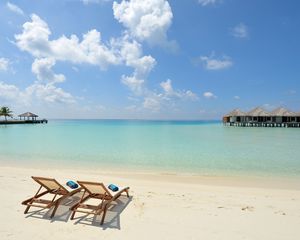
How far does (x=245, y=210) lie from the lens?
4590 mm

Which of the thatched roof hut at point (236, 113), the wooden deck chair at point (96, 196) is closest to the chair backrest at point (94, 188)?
the wooden deck chair at point (96, 196)

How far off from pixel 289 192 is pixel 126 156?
8.42 meters

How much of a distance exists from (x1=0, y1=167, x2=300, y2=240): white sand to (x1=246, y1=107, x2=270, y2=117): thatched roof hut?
145 feet

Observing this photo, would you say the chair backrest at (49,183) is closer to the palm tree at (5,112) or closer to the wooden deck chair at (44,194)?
the wooden deck chair at (44,194)

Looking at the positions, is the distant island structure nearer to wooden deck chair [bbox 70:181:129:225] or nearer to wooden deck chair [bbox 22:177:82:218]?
wooden deck chair [bbox 70:181:129:225]

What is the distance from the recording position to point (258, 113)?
1841 inches

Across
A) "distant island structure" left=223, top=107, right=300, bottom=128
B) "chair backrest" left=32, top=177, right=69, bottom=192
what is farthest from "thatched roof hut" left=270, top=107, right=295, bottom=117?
"chair backrest" left=32, top=177, right=69, bottom=192

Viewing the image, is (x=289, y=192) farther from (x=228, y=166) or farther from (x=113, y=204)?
(x=113, y=204)

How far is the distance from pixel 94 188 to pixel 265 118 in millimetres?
49569

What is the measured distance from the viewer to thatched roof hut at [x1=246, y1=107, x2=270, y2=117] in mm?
46062

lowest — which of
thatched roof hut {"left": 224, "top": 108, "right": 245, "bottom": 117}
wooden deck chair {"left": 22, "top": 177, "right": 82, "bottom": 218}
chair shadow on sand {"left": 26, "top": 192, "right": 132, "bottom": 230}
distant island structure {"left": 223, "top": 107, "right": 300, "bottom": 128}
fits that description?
chair shadow on sand {"left": 26, "top": 192, "right": 132, "bottom": 230}

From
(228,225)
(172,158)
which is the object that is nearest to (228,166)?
(172,158)

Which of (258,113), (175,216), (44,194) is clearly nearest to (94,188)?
(44,194)

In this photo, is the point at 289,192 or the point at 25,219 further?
the point at 289,192
